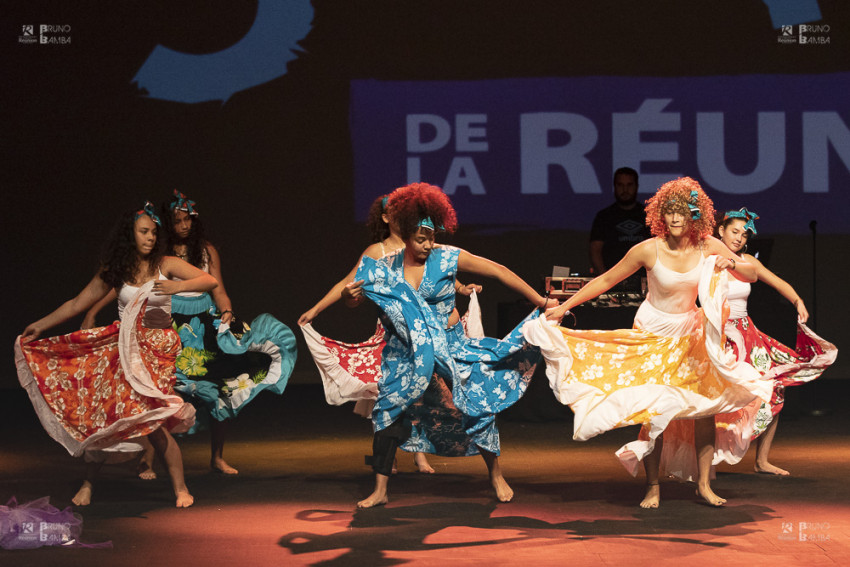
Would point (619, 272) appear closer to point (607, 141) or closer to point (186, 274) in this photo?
point (186, 274)

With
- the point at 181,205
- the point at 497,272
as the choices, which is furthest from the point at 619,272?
the point at 181,205

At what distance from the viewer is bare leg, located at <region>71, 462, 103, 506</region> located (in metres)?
5.16

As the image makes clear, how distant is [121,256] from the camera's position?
17.3 ft

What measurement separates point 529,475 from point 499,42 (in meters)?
5.22

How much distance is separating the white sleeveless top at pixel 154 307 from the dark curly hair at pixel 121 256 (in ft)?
0.15

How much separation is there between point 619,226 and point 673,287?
348 cm

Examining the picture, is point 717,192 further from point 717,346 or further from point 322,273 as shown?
A: point 717,346

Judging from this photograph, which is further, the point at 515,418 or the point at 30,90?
the point at 30,90

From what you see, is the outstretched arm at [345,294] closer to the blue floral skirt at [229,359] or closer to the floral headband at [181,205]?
the blue floral skirt at [229,359]

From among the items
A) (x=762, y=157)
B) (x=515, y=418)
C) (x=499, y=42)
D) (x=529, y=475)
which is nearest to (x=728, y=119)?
(x=762, y=157)

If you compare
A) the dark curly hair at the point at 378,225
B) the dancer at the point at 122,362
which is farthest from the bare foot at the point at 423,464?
the dancer at the point at 122,362

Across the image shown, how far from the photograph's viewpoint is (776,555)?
13.3 feet

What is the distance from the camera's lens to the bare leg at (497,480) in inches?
202

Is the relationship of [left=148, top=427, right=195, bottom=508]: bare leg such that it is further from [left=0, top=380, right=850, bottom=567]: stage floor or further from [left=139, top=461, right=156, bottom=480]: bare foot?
[left=139, top=461, right=156, bottom=480]: bare foot
